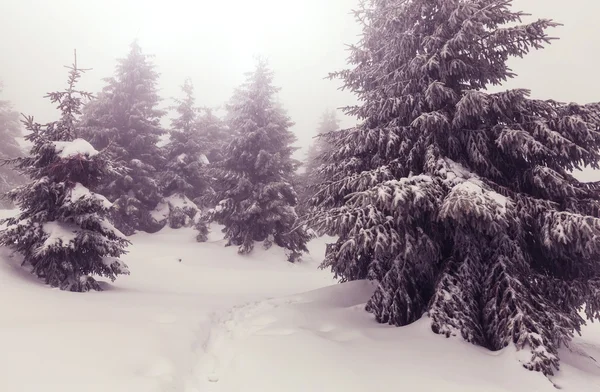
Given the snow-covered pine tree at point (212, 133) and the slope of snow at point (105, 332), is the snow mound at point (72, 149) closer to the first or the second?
the slope of snow at point (105, 332)

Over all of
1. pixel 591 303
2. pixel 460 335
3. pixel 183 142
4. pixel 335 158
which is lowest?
pixel 460 335

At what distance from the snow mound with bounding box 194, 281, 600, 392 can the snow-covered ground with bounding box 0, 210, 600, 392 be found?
2 centimetres

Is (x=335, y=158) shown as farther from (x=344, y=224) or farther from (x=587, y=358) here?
(x=587, y=358)

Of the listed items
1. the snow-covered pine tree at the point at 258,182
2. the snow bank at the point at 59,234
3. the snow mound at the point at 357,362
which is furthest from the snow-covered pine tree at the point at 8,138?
the snow mound at the point at 357,362

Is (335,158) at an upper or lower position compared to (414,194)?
upper

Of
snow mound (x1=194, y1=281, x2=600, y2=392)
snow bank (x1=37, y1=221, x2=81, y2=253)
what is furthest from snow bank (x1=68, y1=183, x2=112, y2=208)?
snow mound (x1=194, y1=281, x2=600, y2=392)

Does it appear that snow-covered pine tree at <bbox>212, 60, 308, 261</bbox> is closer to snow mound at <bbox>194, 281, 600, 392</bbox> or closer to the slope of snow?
the slope of snow

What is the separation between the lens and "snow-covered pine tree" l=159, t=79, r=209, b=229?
21.2 metres

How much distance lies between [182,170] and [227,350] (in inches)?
694

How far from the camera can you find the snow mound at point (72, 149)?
8.10 m

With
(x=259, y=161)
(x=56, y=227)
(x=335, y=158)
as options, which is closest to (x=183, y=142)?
(x=259, y=161)

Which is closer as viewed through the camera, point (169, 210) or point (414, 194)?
point (414, 194)

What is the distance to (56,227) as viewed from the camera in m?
7.94

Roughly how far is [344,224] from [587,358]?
18.9 feet
